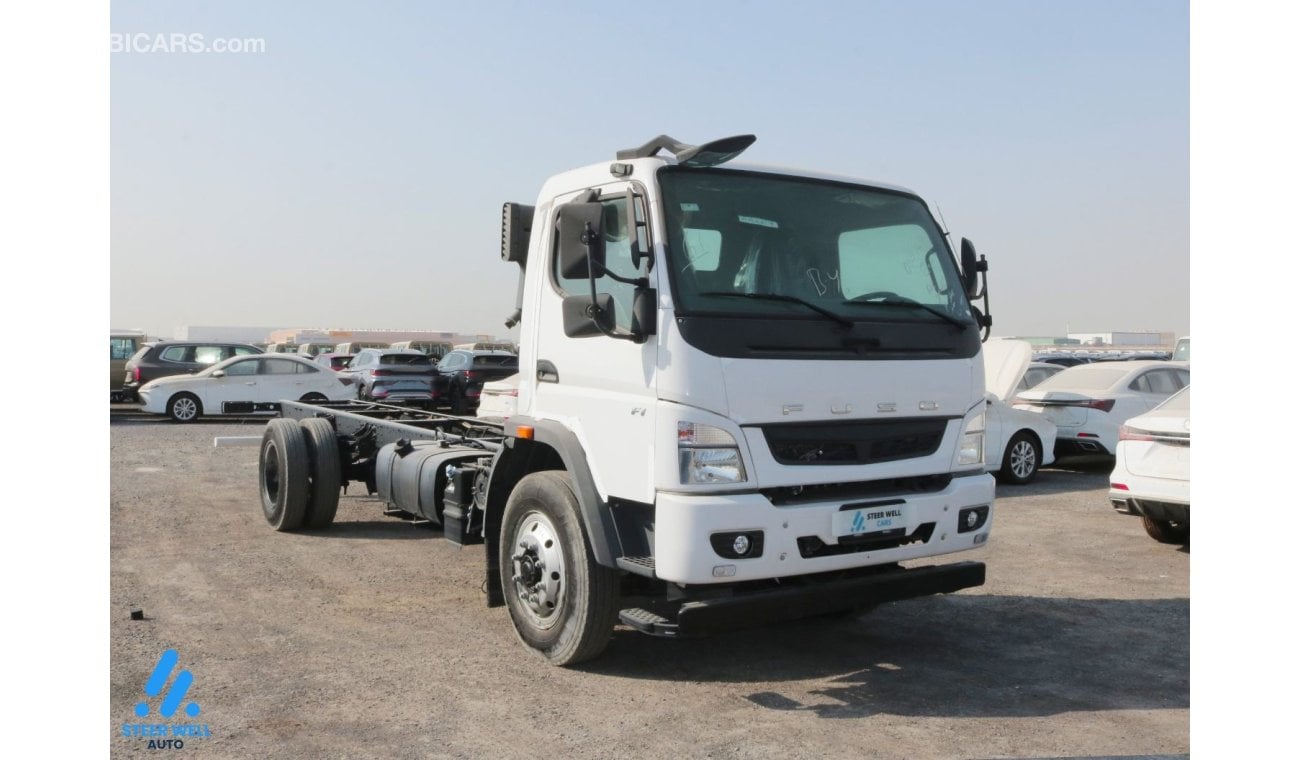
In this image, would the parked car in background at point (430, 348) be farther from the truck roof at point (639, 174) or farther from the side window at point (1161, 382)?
A: the truck roof at point (639, 174)

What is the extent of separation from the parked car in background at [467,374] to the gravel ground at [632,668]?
13.9 meters

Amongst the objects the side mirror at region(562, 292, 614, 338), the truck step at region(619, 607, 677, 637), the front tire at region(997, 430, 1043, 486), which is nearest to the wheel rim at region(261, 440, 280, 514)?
the side mirror at region(562, 292, 614, 338)

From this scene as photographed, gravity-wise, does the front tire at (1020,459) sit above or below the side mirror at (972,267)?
below

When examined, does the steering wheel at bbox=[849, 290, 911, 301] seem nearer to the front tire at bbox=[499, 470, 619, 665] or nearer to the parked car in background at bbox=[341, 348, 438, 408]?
the front tire at bbox=[499, 470, 619, 665]

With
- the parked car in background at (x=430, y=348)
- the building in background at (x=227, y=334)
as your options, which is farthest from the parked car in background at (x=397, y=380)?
Result: the building in background at (x=227, y=334)

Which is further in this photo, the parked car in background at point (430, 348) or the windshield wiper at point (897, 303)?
the parked car in background at point (430, 348)

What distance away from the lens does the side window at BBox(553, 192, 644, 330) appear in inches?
196

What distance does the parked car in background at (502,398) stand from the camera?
6.31m

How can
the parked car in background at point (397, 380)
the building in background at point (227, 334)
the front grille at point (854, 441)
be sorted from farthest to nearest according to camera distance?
the building in background at point (227, 334)
the parked car in background at point (397, 380)
the front grille at point (854, 441)

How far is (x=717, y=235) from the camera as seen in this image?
5.05 m

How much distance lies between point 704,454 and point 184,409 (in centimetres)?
1967

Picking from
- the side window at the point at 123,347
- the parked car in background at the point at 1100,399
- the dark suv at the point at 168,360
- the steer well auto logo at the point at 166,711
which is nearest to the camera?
the steer well auto logo at the point at 166,711

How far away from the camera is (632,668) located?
5508 millimetres

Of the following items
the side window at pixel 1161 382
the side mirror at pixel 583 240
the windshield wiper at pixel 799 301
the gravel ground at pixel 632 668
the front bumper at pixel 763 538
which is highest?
the side mirror at pixel 583 240
